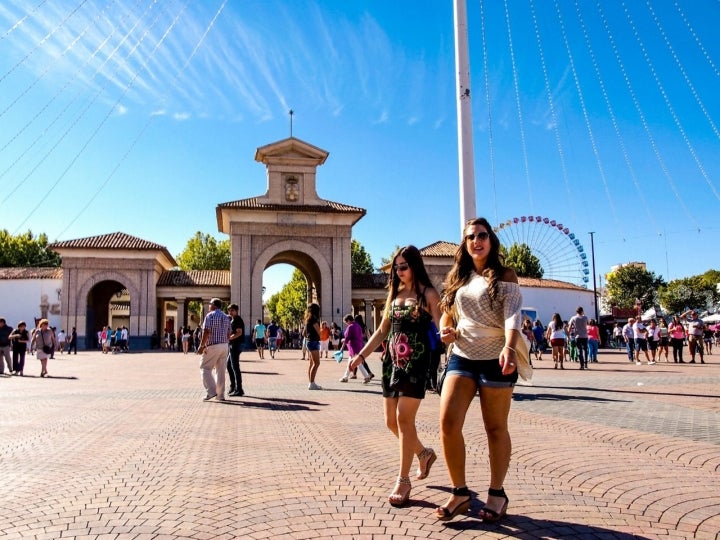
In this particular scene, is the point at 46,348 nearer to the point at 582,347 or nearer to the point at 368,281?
the point at 582,347

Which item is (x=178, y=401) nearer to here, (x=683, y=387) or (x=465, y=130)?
(x=465, y=130)

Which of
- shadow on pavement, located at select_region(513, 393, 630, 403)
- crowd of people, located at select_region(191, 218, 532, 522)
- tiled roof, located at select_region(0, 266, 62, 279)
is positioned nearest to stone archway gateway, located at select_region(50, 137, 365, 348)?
tiled roof, located at select_region(0, 266, 62, 279)

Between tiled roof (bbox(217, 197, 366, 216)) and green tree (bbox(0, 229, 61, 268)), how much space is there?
38.9 meters

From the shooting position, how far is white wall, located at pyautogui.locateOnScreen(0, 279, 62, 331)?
4406 cm

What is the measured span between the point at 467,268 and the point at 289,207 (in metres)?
40.1

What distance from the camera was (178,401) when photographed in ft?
37.4

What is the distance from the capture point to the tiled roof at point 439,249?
49.8 meters

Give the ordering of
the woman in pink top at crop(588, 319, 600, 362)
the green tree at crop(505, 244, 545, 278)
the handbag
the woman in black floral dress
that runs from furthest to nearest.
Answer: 1. the green tree at crop(505, 244, 545, 278)
2. the woman in pink top at crop(588, 319, 600, 362)
3. the handbag
4. the woman in black floral dress

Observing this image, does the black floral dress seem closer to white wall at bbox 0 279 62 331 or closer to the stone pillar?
the stone pillar

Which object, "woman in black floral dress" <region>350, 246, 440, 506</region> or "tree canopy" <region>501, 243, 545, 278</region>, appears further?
"tree canopy" <region>501, 243, 545, 278</region>

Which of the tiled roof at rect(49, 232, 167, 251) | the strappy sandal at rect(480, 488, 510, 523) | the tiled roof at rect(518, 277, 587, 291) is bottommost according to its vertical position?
the strappy sandal at rect(480, 488, 510, 523)

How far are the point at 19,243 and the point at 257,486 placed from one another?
77162 mm

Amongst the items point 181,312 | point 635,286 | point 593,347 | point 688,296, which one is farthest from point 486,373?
point 635,286

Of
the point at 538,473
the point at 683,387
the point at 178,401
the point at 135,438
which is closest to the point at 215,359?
the point at 178,401
